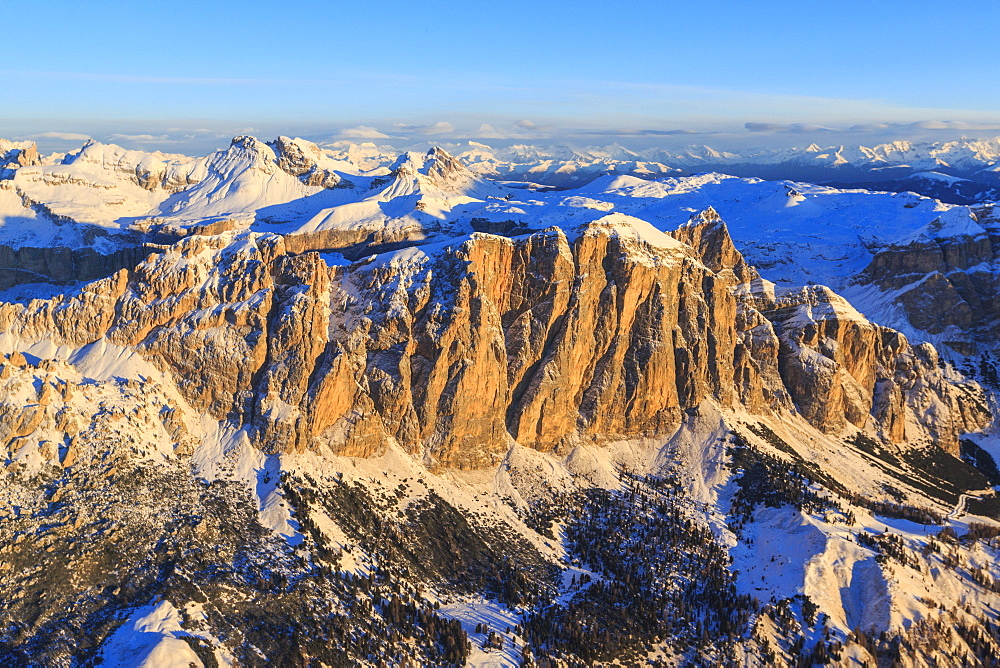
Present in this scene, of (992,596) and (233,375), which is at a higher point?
(233,375)

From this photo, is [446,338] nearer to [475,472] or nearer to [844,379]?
[475,472]

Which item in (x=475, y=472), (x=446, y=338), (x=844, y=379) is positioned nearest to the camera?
(x=475, y=472)

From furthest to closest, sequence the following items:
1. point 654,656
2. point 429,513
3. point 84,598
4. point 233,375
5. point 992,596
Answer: point 233,375, point 429,513, point 992,596, point 654,656, point 84,598

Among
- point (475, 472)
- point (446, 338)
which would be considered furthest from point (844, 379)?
point (446, 338)

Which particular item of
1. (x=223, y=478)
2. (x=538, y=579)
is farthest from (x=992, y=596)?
(x=223, y=478)

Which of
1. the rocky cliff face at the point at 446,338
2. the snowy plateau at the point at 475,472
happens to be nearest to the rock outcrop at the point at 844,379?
the snowy plateau at the point at 475,472

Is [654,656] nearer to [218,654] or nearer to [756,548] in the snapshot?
[756,548]

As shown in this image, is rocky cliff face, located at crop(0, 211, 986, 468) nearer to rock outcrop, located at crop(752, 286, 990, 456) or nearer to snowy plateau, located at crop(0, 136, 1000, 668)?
snowy plateau, located at crop(0, 136, 1000, 668)
